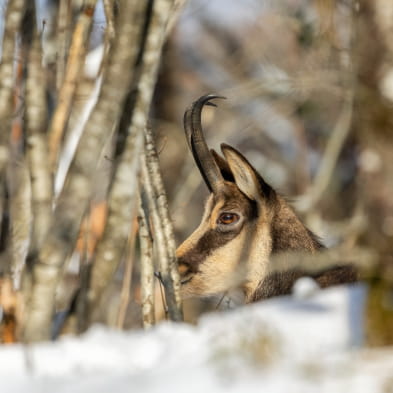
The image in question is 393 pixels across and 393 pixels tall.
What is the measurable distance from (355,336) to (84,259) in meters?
1.95

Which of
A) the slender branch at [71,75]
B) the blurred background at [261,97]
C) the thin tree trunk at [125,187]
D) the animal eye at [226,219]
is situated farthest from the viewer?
the blurred background at [261,97]

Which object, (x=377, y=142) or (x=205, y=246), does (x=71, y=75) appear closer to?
(x=205, y=246)

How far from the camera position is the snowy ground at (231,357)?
315 cm

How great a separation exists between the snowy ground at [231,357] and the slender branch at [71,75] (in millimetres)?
2456

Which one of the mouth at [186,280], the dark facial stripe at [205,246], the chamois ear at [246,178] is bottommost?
the mouth at [186,280]

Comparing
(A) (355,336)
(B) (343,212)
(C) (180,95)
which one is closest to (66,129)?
(A) (355,336)

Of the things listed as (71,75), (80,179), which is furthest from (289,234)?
(80,179)

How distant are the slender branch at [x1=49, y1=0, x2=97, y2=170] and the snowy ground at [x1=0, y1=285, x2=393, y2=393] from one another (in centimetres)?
246

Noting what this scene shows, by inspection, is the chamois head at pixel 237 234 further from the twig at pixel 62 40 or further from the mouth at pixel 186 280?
the twig at pixel 62 40

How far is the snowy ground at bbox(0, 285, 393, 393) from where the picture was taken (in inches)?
124

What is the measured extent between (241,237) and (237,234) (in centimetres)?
4

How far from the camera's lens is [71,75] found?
19.8 ft

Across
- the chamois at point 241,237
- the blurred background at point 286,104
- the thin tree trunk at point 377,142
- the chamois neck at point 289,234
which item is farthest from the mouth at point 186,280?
the thin tree trunk at point 377,142

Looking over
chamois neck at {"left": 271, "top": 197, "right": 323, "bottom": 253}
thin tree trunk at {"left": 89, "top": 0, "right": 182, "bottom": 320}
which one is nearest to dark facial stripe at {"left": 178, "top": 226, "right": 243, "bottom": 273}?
chamois neck at {"left": 271, "top": 197, "right": 323, "bottom": 253}
